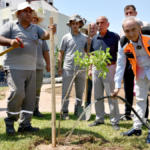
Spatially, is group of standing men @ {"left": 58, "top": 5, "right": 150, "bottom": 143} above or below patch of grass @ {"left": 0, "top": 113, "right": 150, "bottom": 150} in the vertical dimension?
above

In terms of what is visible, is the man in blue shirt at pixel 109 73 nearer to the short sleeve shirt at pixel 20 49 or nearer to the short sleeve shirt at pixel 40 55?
the short sleeve shirt at pixel 20 49

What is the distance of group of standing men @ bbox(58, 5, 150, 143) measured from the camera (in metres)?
3.13

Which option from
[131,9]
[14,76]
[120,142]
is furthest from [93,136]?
[131,9]

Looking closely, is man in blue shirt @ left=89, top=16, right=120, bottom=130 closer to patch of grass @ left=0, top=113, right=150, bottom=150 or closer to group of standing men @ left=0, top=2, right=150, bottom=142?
group of standing men @ left=0, top=2, right=150, bottom=142

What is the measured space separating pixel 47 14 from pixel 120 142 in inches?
1050

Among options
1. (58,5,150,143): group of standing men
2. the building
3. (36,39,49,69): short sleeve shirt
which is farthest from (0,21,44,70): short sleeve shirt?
the building

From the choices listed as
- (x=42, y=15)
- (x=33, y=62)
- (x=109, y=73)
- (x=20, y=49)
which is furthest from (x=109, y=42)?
(x=42, y=15)

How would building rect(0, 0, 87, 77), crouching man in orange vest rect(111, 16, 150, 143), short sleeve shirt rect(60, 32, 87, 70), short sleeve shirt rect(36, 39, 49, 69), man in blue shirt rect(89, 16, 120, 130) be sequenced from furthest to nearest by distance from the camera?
building rect(0, 0, 87, 77), short sleeve shirt rect(36, 39, 49, 69), short sleeve shirt rect(60, 32, 87, 70), man in blue shirt rect(89, 16, 120, 130), crouching man in orange vest rect(111, 16, 150, 143)

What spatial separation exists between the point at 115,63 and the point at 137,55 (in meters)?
0.98

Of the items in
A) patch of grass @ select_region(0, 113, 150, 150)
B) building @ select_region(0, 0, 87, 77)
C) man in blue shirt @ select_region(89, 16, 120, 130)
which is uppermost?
building @ select_region(0, 0, 87, 77)

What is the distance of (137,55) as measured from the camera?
3.27 metres

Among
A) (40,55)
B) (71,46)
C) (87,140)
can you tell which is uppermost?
(71,46)

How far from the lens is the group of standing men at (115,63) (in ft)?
10.3

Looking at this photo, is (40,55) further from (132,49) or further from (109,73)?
Result: (132,49)
